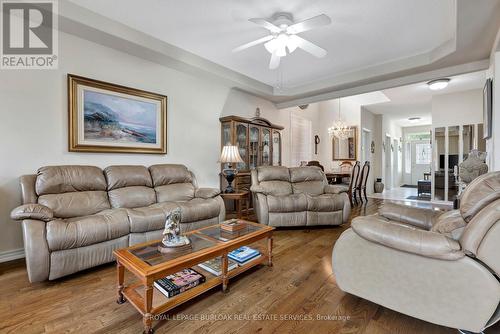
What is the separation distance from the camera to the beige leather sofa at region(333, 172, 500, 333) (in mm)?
1245

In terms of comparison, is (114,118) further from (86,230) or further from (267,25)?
(267,25)

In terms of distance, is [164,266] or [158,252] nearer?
[164,266]

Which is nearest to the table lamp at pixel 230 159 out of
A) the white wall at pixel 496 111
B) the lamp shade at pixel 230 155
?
the lamp shade at pixel 230 155

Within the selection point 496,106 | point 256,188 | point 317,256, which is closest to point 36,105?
point 256,188

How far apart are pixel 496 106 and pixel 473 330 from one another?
270 cm

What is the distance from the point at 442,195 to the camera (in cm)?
579

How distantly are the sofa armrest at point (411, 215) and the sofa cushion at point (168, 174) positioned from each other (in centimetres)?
259

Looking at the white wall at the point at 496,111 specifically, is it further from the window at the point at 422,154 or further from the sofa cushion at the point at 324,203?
the window at the point at 422,154

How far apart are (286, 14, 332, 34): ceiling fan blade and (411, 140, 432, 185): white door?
10554 mm

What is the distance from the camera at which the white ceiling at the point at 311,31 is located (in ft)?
8.07

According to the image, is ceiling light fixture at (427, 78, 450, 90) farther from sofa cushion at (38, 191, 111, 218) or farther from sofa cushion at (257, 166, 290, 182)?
sofa cushion at (38, 191, 111, 218)

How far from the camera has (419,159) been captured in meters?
10.5

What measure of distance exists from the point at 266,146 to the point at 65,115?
11.1 ft

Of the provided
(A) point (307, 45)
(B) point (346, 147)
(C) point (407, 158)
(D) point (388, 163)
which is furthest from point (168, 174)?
(C) point (407, 158)
